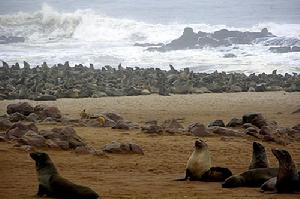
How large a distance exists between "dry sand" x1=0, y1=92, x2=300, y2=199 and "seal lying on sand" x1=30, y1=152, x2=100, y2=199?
0.67ft

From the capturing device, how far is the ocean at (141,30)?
109 ft

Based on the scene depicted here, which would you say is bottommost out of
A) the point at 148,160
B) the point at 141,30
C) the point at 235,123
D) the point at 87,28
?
the point at 148,160

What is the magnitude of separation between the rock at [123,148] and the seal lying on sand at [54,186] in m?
3.28

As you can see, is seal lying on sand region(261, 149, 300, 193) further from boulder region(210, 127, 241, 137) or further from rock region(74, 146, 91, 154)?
boulder region(210, 127, 241, 137)

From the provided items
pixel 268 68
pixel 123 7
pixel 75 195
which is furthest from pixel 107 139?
pixel 123 7

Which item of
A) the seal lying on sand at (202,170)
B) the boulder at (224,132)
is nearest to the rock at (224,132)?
the boulder at (224,132)

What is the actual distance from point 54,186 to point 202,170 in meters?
2.21

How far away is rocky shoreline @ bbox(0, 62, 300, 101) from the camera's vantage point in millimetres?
20469

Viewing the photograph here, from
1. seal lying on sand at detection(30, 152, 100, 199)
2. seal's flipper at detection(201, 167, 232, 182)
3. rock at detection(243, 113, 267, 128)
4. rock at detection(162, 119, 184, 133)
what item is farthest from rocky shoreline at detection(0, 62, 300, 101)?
seal lying on sand at detection(30, 152, 100, 199)

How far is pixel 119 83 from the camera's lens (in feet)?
76.7

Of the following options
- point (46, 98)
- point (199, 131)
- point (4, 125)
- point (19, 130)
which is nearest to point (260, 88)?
point (46, 98)

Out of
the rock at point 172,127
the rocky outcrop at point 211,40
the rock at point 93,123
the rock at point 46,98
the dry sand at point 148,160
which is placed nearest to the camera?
the dry sand at point 148,160

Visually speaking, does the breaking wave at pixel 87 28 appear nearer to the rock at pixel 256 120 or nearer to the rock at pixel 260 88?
the rock at pixel 260 88

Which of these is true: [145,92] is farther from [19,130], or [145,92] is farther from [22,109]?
[19,130]
